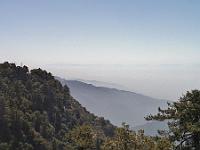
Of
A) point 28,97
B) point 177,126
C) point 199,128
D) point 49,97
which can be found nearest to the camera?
point 199,128

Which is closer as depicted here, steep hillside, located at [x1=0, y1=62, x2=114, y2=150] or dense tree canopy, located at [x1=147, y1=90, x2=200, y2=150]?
dense tree canopy, located at [x1=147, y1=90, x2=200, y2=150]

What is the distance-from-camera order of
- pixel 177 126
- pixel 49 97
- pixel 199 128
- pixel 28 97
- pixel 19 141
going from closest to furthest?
pixel 199 128
pixel 177 126
pixel 19 141
pixel 28 97
pixel 49 97

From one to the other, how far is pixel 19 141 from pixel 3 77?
51733 mm

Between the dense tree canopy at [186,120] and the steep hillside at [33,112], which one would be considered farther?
the steep hillside at [33,112]

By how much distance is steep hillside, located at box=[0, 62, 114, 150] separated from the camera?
137375 millimetres

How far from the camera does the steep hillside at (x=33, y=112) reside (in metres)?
137

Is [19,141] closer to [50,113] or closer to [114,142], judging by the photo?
[50,113]

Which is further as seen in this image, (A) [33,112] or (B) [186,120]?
(A) [33,112]

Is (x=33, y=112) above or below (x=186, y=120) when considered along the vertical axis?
below

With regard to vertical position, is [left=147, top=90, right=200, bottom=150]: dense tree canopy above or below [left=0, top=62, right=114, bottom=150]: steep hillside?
above

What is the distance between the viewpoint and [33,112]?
522 ft

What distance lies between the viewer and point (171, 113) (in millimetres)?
45219

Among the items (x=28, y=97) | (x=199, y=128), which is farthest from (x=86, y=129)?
(x=28, y=97)

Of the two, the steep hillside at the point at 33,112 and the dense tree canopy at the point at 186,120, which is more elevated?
the dense tree canopy at the point at 186,120
